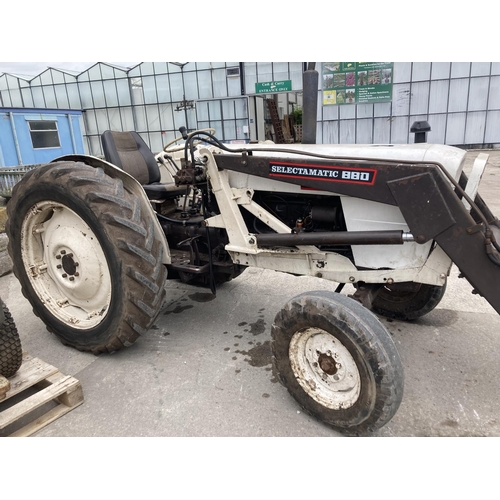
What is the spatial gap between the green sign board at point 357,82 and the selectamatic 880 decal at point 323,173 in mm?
15976

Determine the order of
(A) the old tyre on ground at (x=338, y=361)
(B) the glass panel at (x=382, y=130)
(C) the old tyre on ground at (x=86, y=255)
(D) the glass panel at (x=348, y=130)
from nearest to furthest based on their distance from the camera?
(A) the old tyre on ground at (x=338, y=361) → (C) the old tyre on ground at (x=86, y=255) → (B) the glass panel at (x=382, y=130) → (D) the glass panel at (x=348, y=130)

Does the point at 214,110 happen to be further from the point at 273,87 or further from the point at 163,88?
the point at 273,87

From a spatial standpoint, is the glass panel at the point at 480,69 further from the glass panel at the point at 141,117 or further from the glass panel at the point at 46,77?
the glass panel at the point at 46,77

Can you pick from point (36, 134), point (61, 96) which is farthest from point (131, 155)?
point (61, 96)

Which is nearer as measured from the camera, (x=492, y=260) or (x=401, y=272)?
(x=492, y=260)

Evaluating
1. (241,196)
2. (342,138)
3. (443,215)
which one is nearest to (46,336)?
(241,196)

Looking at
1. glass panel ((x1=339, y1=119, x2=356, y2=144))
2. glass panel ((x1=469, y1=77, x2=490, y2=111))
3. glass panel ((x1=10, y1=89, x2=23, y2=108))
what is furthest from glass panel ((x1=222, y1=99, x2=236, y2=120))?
glass panel ((x1=10, y1=89, x2=23, y2=108))

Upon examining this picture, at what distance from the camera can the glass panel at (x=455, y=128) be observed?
17.0 meters

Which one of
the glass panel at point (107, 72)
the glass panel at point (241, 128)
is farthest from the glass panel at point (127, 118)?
the glass panel at point (241, 128)

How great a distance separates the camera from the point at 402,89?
16797 mm

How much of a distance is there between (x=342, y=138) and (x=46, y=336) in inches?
658

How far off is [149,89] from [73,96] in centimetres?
408

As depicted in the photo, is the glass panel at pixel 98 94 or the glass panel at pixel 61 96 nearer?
the glass panel at pixel 98 94

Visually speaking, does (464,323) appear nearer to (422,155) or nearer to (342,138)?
(422,155)
